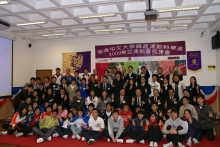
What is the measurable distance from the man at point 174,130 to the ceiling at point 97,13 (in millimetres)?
2933

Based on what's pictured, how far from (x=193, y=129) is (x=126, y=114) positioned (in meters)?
1.67

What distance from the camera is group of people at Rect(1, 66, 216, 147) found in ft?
13.9

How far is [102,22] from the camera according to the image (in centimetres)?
593

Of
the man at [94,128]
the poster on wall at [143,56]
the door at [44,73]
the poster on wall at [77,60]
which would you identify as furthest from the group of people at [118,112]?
the door at [44,73]

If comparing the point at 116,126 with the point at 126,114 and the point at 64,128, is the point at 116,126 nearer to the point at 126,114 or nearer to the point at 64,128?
the point at 126,114

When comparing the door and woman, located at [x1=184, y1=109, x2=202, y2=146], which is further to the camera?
the door

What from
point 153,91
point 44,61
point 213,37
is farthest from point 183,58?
point 44,61

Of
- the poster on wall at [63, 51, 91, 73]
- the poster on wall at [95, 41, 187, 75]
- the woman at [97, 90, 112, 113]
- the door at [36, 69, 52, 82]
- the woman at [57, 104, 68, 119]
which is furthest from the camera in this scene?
the door at [36, 69, 52, 82]

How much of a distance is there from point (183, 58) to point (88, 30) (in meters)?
3.89

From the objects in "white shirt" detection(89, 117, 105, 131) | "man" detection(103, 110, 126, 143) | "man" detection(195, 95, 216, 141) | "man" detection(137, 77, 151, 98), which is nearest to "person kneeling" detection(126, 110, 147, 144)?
"man" detection(103, 110, 126, 143)

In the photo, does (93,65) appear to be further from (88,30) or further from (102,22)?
(102,22)

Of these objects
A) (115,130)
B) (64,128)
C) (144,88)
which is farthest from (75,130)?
(144,88)

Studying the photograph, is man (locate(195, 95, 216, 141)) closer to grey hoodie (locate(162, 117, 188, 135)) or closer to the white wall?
grey hoodie (locate(162, 117, 188, 135))

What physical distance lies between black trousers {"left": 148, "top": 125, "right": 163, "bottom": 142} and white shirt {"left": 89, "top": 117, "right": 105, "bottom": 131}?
1205mm
